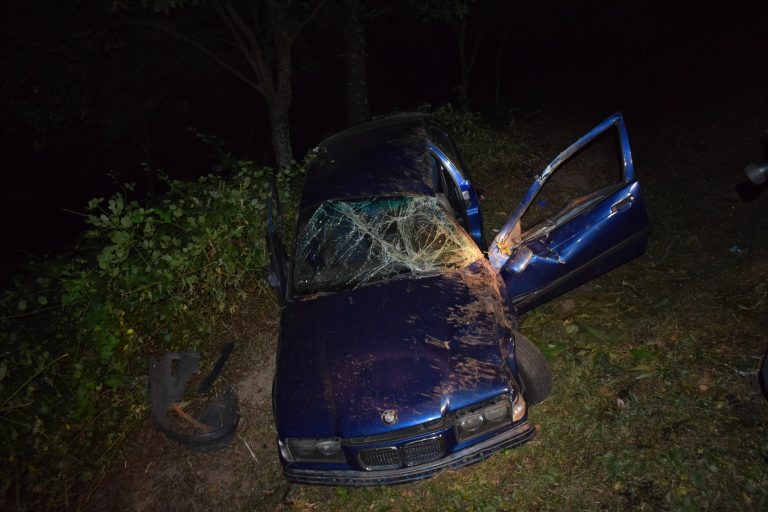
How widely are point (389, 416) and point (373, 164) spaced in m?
2.47

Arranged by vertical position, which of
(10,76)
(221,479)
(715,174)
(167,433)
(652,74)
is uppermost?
(10,76)

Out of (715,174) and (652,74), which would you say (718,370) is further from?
(652,74)

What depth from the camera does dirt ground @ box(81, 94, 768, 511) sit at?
3.73 m

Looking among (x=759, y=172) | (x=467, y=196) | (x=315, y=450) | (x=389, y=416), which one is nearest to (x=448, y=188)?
(x=467, y=196)

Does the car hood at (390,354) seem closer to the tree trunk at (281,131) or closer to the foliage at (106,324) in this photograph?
the foliage at (106,324)

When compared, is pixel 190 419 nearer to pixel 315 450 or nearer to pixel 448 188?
pixel 315 450

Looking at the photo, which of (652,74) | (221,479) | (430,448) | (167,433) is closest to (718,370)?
(430,448)

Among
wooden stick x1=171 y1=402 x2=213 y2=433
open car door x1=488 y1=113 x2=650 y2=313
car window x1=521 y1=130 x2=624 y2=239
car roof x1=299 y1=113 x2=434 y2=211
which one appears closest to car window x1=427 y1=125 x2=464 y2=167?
car roof x1=299 y1=113 x2=434 y2=211

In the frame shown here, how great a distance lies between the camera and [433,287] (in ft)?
11.4

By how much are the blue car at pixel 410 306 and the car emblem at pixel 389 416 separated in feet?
0.06

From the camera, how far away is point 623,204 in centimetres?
393

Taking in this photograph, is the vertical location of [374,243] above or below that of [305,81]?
below

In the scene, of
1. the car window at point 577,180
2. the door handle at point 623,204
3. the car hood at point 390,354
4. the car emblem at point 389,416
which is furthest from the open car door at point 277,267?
the car window at point 577,180

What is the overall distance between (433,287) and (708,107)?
29.1ft
